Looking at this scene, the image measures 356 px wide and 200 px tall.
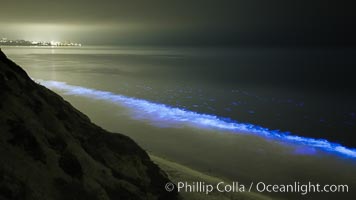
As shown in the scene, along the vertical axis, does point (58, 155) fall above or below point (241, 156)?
above

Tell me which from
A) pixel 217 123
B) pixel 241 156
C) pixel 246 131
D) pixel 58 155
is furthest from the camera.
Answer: pixel 217 123

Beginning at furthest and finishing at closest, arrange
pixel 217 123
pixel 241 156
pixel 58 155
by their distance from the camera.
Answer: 1. pixel 217 123
2. pixel 241 156
3. pixel 58 155

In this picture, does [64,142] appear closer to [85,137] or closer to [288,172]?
[85,137]

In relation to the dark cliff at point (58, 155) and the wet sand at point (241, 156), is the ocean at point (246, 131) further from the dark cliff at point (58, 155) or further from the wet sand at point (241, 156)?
the dark cliff at point (58, 155)

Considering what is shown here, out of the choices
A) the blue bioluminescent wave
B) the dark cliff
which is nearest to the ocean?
the blue bioluminescent wave

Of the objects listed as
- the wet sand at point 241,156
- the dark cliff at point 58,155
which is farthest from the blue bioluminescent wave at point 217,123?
the dark cliff at point 58,155

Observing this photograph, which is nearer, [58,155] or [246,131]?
[58,155]

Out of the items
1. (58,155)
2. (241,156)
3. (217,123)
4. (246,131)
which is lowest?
(241,156)

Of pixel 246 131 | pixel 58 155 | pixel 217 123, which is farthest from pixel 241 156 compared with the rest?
pixel 58 155

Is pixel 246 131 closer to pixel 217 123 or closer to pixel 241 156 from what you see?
pixel 217 123
